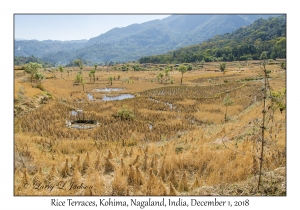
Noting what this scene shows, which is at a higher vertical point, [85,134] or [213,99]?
[213,99]

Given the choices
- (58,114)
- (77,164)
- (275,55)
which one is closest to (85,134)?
(58,114)

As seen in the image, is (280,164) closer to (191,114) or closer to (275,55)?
(191,114)

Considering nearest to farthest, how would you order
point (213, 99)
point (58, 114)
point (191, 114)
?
1. point (58, 114)
2. point (191, 114)
3. point (213, 99)

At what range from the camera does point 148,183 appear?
485 cm

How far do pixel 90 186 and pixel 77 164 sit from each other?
5.26 ft

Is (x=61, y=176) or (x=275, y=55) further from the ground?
(x=275, y=55)

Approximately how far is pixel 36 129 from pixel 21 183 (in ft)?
37.8

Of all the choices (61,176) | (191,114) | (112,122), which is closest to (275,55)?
(191,114)

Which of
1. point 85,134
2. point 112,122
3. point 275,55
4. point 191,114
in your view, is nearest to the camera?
point 85,134

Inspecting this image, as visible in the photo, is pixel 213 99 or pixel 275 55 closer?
pixel 213 99

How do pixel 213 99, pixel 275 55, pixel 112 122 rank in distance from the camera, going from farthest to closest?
pixel 275 55 < pixel 213 99 < pixel 112 122

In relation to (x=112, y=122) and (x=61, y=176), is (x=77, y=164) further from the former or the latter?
(x=112, y=122)

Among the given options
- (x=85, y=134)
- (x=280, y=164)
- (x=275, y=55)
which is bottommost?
(x=85, y=134)

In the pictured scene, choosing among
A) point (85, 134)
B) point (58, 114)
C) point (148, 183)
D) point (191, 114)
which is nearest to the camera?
point (148, 183)
